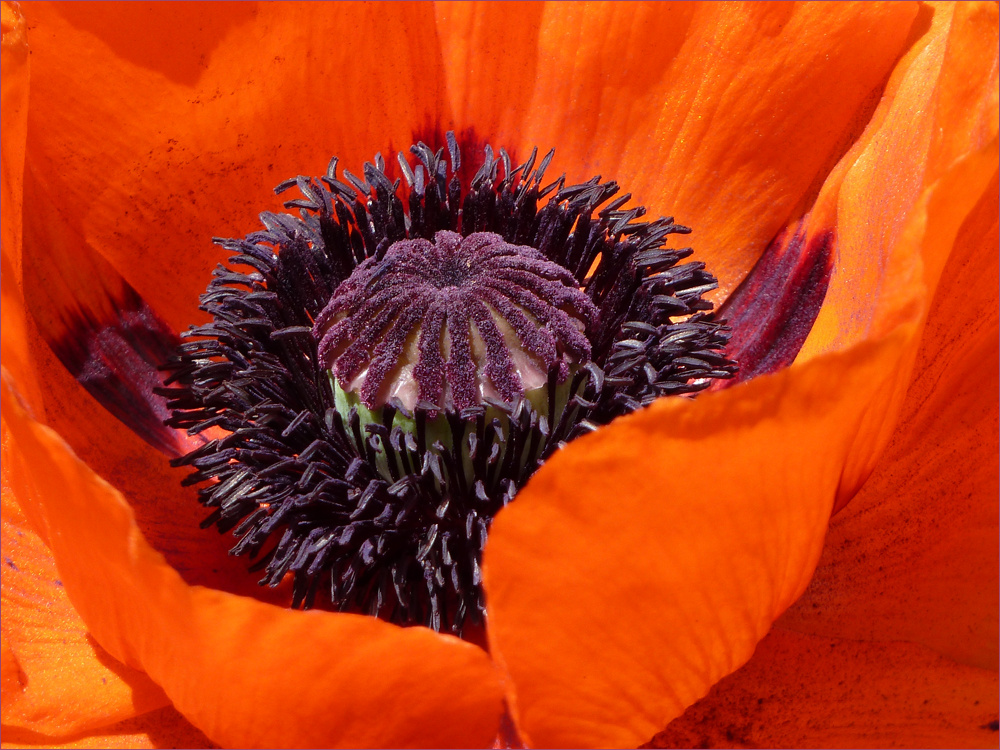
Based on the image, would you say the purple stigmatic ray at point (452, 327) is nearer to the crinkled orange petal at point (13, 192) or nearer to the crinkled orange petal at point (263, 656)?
the crinkled orange petal at point (13, 192)

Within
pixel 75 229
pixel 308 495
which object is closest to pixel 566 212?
pixel 308 495

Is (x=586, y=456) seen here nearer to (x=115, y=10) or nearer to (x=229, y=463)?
(x=229, y=463)

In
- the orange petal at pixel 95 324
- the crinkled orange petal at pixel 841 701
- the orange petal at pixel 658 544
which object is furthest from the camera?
the orange petal at pixel 95 324

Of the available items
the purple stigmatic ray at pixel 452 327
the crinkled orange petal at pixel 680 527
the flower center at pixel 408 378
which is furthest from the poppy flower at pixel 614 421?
the purple stigmatic ray at pixel 452 327

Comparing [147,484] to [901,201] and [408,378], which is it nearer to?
[408,378]

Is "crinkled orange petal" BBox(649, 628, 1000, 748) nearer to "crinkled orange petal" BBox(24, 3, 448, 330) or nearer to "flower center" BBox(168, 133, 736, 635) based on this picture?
"flower center" BBox(168, 133, 736, 635)

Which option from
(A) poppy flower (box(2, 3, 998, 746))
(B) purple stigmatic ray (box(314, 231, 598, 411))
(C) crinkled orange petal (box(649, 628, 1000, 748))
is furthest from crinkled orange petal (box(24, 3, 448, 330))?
(C) crinkled orange petal (box(649, 628, 1000, 748))
